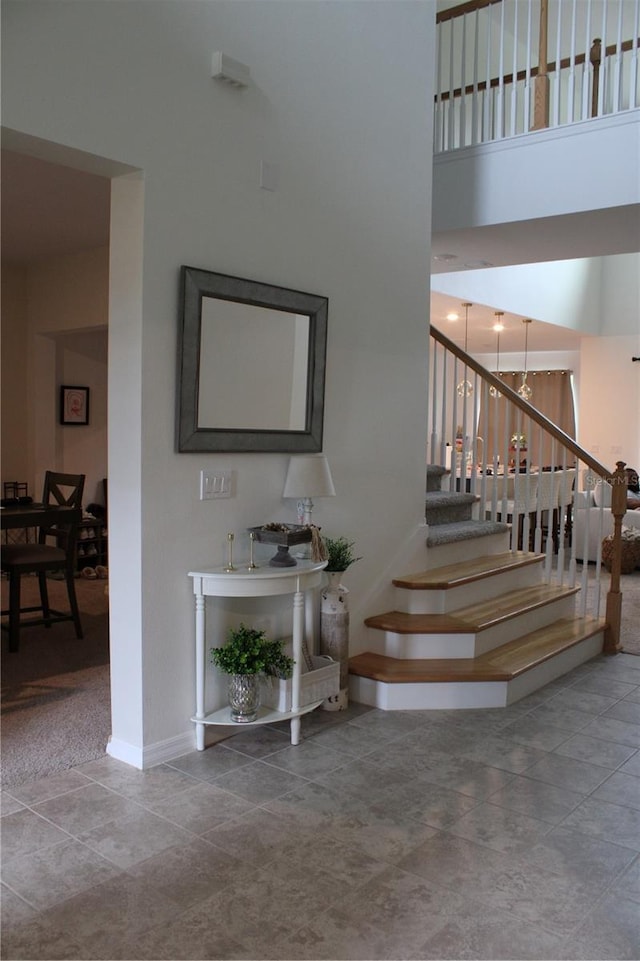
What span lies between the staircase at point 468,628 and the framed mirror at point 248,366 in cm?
111

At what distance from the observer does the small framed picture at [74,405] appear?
7.29 m

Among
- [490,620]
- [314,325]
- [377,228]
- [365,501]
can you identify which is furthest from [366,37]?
[490,620]

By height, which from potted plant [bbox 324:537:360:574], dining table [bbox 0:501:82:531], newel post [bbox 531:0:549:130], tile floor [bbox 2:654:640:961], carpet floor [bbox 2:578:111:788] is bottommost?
tile floor [bbox 2:654:640:961]

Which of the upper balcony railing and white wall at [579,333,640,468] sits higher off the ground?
the upper balcony railing

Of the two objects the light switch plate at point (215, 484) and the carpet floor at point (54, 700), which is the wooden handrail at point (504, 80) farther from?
the carpet floor at point (54, 700)

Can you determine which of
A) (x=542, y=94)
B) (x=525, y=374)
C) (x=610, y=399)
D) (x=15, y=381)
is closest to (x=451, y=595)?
(x=542, y=94)

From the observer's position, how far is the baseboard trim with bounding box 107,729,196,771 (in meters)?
3.03

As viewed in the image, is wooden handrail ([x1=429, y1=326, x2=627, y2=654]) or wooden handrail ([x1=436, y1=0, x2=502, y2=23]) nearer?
wooden handrail ([x1=429, y1=326, x2=627, y2=654])

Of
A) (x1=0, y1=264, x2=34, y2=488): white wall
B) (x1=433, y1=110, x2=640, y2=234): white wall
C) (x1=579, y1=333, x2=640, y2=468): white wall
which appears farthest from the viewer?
(x1=579, y1=333, x2=640, y2=468): white wall

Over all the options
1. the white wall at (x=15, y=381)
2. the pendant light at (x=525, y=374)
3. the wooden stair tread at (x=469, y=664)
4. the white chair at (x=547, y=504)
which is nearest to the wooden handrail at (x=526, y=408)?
the white chair at (x=547, y=504)

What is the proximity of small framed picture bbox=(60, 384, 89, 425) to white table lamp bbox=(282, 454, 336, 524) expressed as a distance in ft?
14.7

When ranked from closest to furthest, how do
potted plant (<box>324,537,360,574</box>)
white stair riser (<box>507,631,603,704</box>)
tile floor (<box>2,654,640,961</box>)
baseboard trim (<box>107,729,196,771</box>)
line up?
tile floor (<box>2,654,640,961</box>) < baseboard trim (<box>107,729,196,771</box>) < potted plant (<box>324,537,360,574</box>) < white stair riser (<box>507,631,603,704</box>)

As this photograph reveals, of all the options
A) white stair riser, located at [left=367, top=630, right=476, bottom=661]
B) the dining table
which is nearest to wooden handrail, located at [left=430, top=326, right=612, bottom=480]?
white stair riser, located at [left=367, top=630, right=476, bottom=661]

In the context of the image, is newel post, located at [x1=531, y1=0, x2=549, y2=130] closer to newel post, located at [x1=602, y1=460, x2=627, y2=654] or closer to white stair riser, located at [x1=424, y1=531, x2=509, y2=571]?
newel post, located at [x1=602, y1=460, x2=627, y2=654]
